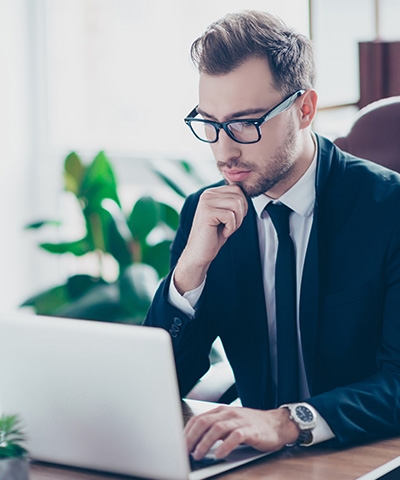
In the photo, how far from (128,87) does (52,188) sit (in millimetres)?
719

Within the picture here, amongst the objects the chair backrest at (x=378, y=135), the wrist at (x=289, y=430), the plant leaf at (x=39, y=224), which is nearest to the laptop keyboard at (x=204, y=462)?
the wrist at (x=289, y=430)

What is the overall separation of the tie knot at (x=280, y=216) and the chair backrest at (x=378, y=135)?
315mm

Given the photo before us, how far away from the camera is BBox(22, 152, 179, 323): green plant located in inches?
139

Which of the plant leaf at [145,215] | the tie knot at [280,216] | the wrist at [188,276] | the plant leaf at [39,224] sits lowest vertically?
the plant leaf at [39,224]

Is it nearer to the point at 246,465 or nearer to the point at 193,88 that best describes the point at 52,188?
the point at 193,88

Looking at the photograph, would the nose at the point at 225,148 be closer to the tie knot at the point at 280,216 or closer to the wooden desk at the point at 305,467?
the tie knot at the point at 280,216

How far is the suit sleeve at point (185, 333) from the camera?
1753 millimetres

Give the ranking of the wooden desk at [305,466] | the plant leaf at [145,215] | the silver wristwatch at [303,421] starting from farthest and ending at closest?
the plant leaf at [145,215] → the silver wristwatch at [303,421] → the wooden desk at [305,466]

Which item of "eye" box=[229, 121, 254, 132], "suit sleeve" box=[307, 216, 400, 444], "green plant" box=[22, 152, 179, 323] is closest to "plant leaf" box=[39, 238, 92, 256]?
"green plant" box=[22, 152, 179, 323]

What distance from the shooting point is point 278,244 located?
1.76 metres

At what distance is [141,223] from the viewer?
3541 mm

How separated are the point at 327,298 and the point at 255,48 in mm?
527

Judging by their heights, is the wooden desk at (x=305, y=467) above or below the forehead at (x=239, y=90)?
below

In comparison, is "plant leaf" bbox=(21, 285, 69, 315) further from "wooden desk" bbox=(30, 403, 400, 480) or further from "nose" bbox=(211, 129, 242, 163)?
"wooden desk" bbox=(30, 403, 400, 480)
